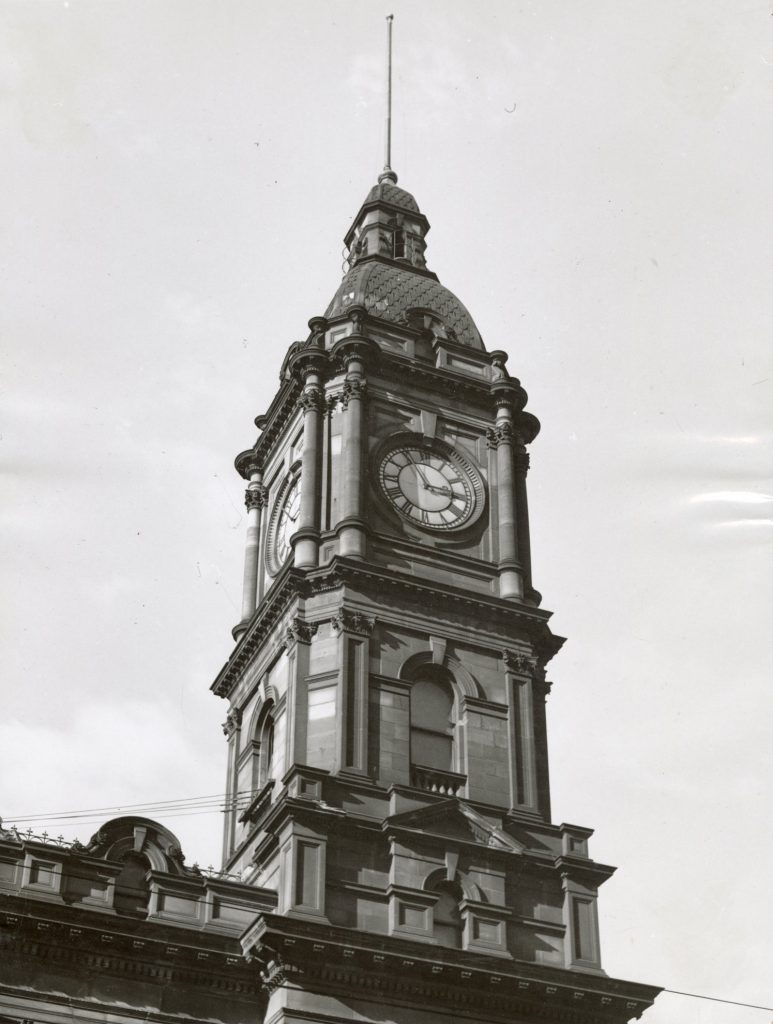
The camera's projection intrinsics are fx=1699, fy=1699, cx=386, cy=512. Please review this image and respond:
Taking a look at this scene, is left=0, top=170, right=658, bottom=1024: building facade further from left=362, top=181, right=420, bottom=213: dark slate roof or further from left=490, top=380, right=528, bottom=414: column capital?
left=362, top=181, right=420, bottom=213: dark slate roof

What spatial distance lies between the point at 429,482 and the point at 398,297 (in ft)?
26.8

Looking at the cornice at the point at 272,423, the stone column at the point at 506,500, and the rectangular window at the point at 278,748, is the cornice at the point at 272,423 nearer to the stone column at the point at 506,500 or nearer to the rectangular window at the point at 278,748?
the stone column at the point at 506,500

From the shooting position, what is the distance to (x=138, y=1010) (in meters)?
36.2

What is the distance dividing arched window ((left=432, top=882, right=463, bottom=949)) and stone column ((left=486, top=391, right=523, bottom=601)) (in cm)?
923

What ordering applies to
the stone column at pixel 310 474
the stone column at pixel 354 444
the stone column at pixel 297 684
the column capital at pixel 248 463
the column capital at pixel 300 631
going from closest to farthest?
the stone column at pixel 297 684 < the column capital at pixel 300 631 < the stone column at pixel 354 444 < the stone column at pixel 310 474 < the column capital at pixel 248 463

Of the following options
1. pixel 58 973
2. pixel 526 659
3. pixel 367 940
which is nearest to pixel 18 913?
pixel 58 973

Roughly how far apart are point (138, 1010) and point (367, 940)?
16.9 ft

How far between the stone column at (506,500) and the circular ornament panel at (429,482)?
2.19 feet

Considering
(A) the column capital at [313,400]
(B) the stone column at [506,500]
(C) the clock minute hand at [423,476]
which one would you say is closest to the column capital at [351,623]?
(B) the stone column at [506,500]

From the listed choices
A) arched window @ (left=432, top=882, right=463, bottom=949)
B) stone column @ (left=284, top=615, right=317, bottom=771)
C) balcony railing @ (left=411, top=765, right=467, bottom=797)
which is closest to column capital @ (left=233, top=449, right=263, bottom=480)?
stone column @ (left=284, top=615, right=317, bottom=771)

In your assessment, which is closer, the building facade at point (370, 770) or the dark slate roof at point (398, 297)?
the building facade at point (370, 770)

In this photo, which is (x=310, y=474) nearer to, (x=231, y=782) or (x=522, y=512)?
(x=522, y=512)

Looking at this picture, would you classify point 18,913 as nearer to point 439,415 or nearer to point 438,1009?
point 438,1009

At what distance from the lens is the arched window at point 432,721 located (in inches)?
1710
